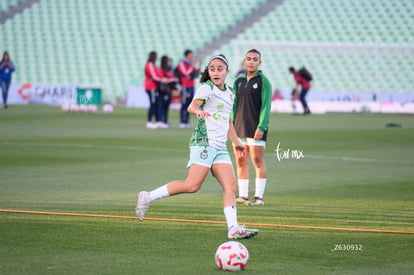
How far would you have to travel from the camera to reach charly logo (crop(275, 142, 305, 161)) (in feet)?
59.3

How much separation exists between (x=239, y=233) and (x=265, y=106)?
3412mm

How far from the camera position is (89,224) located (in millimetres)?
9195

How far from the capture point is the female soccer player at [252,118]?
1142 cm

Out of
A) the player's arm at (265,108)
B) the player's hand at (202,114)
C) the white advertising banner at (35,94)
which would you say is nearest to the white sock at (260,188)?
the player's arm at (265,108)

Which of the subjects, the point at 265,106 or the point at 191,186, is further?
the point at 265,106

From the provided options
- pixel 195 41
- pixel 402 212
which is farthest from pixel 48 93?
pixel 402 212

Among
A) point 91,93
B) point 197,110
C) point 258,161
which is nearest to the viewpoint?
point 197,110

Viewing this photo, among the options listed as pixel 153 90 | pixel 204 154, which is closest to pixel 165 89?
pixel 153 90

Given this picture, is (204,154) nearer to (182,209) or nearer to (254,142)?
(182,209)

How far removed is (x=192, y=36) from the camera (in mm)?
48094

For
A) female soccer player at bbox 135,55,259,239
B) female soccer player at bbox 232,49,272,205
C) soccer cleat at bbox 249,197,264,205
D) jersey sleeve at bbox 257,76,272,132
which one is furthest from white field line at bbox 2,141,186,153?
female soccer player at bbox 135,55,259,239

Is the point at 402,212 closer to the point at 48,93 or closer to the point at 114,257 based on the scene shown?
the point at 114,257

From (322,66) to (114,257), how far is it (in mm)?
39078

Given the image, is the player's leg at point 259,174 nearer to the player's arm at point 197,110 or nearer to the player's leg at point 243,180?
the player's leg at point 243,180
